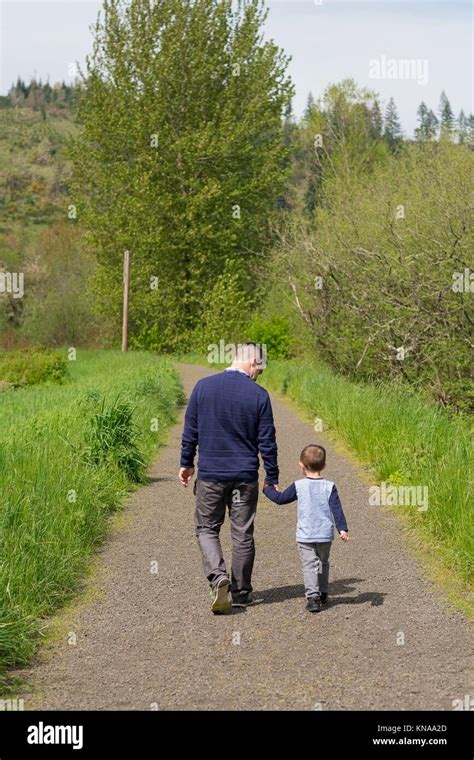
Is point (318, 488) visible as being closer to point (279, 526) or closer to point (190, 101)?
point (279, 526)

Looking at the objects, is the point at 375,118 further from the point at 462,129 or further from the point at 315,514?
the point at 315,514

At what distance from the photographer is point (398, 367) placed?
18.8 metres

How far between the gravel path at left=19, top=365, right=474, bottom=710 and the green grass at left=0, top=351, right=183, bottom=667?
0.24 metres

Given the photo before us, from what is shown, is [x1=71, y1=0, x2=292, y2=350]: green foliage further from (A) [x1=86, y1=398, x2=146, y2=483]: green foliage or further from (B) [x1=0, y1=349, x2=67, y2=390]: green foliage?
(A) [x1=86, y1=398, x2=146, y2=483]: green foliage

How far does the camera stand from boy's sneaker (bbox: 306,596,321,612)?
700 centimetres

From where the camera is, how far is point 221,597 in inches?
273

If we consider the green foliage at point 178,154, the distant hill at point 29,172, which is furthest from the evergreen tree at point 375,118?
the distant hill at point 29,172

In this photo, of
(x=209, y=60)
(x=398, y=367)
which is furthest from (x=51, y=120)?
(x=398, y=367)

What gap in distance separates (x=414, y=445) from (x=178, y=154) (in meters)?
36.1

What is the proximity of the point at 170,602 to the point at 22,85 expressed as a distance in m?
203

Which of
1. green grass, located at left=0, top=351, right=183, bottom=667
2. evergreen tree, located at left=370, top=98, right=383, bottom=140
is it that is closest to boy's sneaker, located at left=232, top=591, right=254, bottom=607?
green grass, located at left=0, top=351, right=183, bottom=667

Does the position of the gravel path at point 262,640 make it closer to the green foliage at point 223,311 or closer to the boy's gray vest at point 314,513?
the boy's gray vest at point 314,513

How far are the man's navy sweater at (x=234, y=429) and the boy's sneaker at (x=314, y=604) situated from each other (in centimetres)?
88

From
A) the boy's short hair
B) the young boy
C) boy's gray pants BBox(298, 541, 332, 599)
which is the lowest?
boy's gray pants BBox(298, 541, 332, 599)
